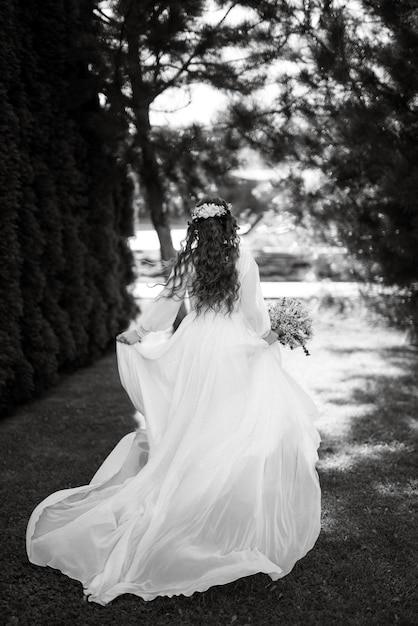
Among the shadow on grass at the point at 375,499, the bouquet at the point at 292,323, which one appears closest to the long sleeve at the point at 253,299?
the bouquet at the point at 292,323

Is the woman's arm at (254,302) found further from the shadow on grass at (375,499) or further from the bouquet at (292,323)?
the shadow on grass at (375,499)

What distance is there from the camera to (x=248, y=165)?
736 centimetres

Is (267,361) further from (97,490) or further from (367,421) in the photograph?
(367,421)

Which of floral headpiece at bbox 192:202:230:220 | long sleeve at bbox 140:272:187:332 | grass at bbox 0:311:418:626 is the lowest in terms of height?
grass at bbox 0:311:418:626

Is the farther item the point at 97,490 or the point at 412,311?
the point at 412,311

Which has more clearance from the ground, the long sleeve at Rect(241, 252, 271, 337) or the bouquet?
the long sleeve at Rect(241, 252, 271, 337)

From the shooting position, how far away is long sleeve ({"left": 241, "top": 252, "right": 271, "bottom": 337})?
11.7ft

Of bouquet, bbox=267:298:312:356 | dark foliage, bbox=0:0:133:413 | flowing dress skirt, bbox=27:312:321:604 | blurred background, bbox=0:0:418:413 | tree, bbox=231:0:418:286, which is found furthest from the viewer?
tree, bbox=231:0:418:286

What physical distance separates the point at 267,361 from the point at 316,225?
18.5 feet

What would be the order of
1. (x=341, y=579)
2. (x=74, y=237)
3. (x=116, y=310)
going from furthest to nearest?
(x=116, y=310)
(x=74, y=237)
(x=341, y=579)

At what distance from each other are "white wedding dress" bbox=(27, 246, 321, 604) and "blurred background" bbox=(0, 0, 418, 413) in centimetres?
243

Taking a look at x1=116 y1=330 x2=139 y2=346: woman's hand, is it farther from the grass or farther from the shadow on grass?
the shadow on grass

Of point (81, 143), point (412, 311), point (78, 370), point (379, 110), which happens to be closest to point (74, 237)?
point (81, 143)

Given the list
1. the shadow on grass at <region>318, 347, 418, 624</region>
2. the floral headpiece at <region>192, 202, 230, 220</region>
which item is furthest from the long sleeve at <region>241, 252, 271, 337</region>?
the shadow on grass at <region>318, 347, 418, 624</region>
